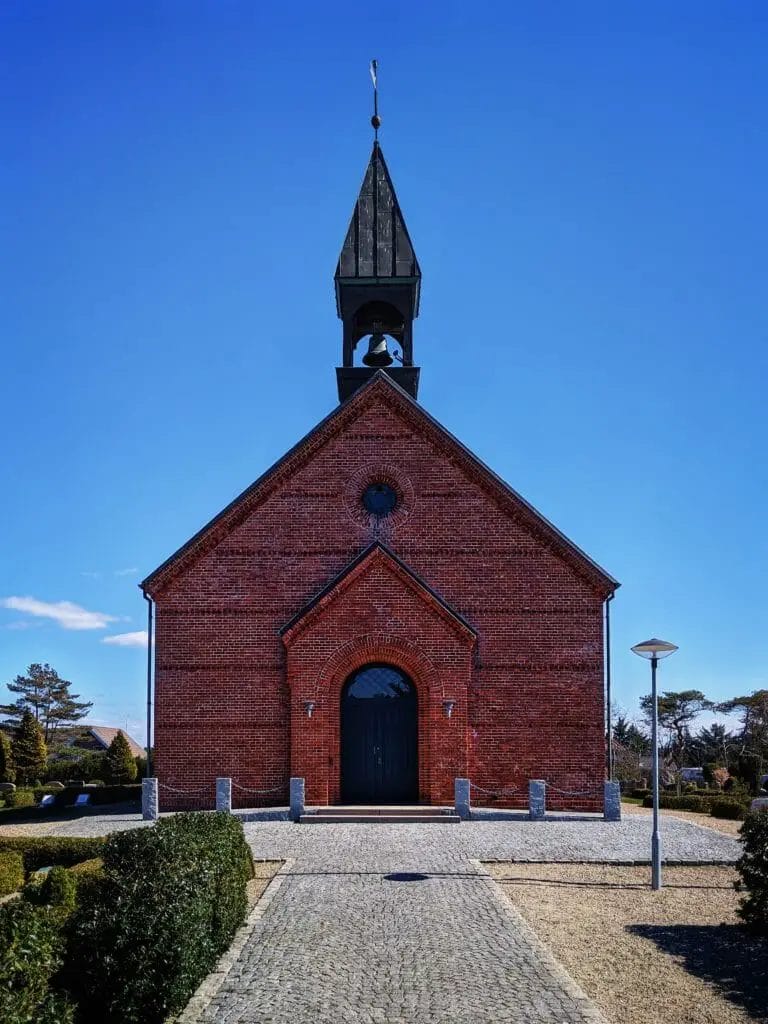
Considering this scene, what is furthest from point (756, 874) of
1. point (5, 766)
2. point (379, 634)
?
point (5, 766)

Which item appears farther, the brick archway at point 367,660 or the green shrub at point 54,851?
the brick archway at point 367,660

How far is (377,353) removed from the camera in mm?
26266

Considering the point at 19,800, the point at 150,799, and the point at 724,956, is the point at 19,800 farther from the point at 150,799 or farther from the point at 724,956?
the point at 724,956

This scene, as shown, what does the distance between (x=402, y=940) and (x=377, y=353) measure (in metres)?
18.5

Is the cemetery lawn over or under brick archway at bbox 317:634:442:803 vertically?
under

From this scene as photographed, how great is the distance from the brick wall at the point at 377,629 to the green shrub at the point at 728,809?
5.27 meters

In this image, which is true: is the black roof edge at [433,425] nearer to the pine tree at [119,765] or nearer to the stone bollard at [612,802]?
the stone bollard at [612,802]

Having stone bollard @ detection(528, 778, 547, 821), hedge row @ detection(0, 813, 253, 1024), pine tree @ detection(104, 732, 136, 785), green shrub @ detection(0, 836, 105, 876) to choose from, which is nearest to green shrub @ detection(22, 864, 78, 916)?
hedge row @ detection(0, 813, 253, 1024)

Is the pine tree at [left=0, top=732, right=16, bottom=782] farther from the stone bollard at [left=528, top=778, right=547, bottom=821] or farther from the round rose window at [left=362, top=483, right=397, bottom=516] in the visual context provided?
the stone bollard at [left=528, top=778, right=547, bottom=821]

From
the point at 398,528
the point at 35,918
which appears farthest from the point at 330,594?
the point at 35,918

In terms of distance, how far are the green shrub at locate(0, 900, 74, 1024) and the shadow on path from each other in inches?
225

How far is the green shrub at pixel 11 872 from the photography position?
14.6 metres

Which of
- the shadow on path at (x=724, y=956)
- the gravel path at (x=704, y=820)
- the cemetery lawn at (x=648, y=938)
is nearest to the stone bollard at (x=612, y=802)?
the gravel path at (x=704, y=820)

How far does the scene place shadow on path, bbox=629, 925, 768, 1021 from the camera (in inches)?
345
